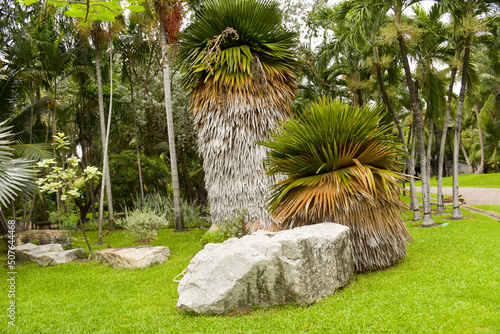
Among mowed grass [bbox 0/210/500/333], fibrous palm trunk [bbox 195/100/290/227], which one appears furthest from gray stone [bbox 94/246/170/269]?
fibrous palm trunk [bbox 195/100/290/227]

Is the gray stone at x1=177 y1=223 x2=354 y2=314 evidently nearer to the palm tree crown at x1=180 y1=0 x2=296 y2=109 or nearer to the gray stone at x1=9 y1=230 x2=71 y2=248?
the palm tree crown at x1=180 y1=0 x2=296 y2=109

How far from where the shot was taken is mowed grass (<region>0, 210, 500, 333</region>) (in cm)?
410

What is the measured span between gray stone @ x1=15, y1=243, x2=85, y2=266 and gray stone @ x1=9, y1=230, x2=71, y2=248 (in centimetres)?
77

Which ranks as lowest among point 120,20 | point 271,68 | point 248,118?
point 248,118

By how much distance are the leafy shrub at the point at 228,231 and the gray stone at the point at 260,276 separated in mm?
3377

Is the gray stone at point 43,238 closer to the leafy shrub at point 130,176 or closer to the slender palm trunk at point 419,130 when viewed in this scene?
the leafy shrub at point 130,176

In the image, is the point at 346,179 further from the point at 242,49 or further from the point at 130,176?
the point at 130,176

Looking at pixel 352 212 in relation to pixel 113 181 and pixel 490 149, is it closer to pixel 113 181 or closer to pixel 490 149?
pixel 113 181

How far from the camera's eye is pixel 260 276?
4.81 metres

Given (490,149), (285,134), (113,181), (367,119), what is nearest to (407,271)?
(367,119)

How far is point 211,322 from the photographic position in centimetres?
452

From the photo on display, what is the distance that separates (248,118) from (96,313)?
6179 millimetres

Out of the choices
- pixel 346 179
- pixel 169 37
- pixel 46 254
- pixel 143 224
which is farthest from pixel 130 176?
pixel 346 179

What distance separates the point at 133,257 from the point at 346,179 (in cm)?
544
